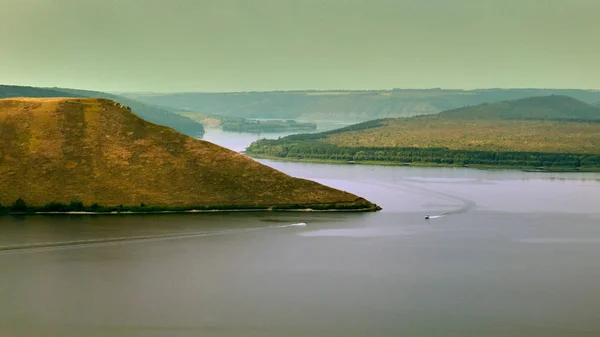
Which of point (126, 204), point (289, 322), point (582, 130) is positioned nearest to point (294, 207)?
point (126, 204)

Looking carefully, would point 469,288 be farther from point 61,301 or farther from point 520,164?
point 520,164

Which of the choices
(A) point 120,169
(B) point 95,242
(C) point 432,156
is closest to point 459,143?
(C) point 432,156

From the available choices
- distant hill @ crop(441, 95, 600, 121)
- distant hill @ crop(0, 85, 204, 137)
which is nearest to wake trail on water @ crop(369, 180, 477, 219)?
distant hill @ crop(0, 85, 204, 137)

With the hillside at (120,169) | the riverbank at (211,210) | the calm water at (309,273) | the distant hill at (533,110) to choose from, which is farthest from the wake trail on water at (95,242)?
the distant hill at (533,110)

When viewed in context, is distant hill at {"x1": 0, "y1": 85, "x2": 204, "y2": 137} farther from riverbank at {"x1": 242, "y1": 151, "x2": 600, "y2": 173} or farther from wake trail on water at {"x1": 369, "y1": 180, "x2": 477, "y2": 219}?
wake trail on water at {"x1": 369, "y1": 180, "x2": 477, "y2": 219}

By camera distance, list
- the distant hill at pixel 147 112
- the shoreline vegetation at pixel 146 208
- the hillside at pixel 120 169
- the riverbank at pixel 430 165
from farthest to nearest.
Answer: the distant hill at pixel 147 112 < the riverbank at pixel 430 165 < the hillside at pixel 120 169 < the shoreline vegetation at pixel 146 208

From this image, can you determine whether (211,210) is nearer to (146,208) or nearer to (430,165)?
(146,208)

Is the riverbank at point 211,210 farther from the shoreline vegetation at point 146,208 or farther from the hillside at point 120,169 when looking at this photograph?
the hillside at point 120,169
